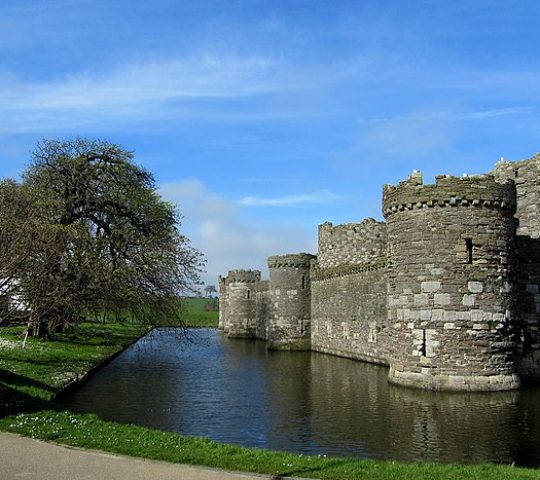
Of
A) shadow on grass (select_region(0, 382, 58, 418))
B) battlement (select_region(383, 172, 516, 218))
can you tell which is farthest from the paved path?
battlement (select_region(383, 172, 516, 218))

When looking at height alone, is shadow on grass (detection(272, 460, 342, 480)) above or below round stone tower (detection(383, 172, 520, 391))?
below

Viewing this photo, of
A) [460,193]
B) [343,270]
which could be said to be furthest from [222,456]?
[343,270]

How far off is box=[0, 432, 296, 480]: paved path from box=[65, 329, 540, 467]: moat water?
3.79m

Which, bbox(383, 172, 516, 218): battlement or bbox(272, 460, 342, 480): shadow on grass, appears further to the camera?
bbox(383, 172, 516, 218): battlement

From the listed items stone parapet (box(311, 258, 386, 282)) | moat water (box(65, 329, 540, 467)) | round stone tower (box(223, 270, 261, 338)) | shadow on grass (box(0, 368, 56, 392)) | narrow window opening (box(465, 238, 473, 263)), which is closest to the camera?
moat water (box(65, 329, 540, 467))

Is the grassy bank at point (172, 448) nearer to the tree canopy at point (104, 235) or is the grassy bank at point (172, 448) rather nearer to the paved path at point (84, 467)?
the paved path at point (84, 467)

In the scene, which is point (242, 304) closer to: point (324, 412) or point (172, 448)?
point (324, 412)

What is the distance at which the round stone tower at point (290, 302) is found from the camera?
39.6 metres

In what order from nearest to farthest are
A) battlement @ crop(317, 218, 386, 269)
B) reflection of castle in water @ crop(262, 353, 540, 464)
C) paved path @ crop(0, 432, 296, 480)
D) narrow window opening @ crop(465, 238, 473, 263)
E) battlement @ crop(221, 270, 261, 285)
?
paved path @ crop(0, 432, 296, 480)
reflection of castle in water @ crop(262, 353, 540, 464)
narrow window opening @ crop(465, 238, 473, 263)
battlement @ crop(317, 218, 386, 269)
battlement @ crop(221, 270, 261, 285)

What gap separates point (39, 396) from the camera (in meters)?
15.9

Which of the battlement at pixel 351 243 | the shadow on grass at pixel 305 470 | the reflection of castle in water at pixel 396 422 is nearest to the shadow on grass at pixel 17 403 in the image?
the reflection of castle in water at pixel 396 422

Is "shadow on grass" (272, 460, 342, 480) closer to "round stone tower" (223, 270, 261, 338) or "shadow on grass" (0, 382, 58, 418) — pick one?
→ "shadow on grass" (0, 382, 58, 418)

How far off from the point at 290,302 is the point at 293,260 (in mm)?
2822

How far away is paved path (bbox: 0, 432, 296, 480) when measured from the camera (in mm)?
8977
